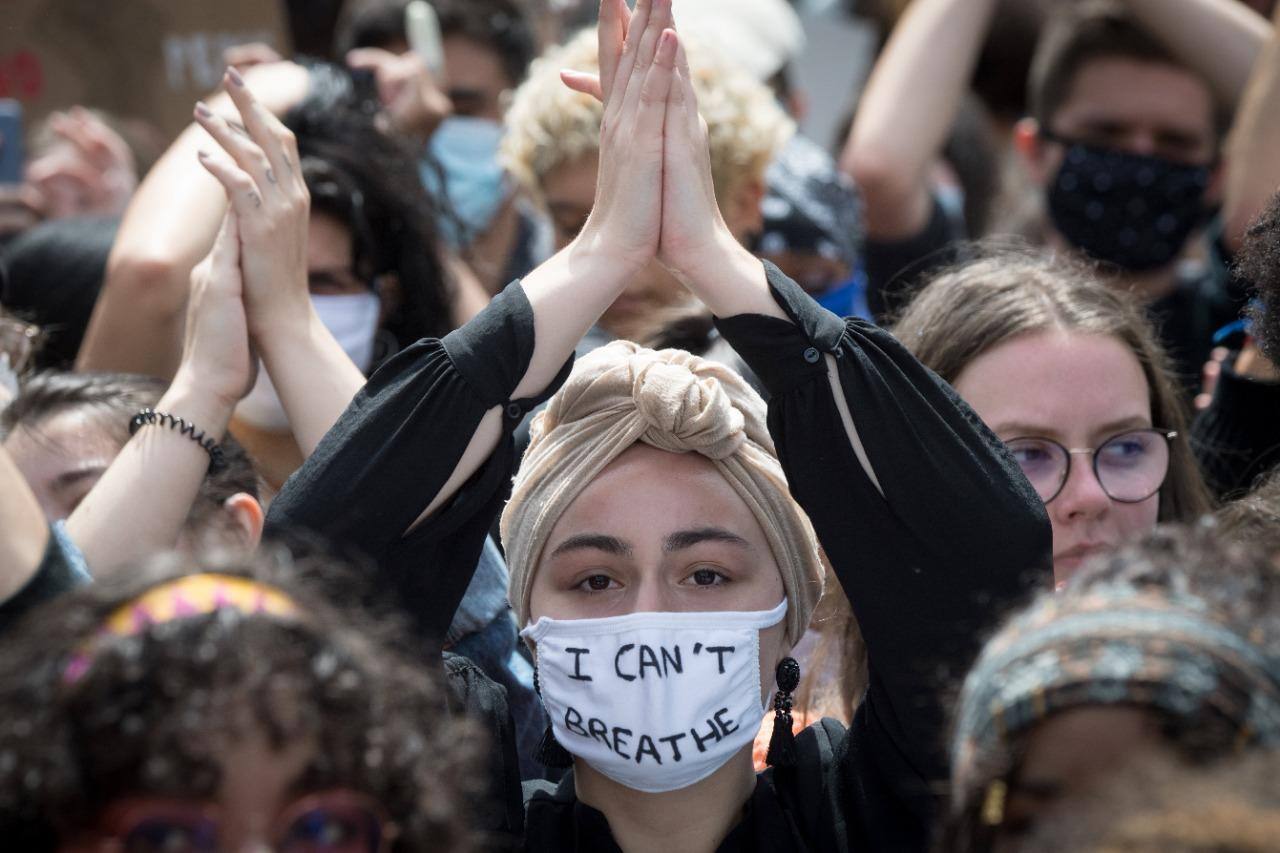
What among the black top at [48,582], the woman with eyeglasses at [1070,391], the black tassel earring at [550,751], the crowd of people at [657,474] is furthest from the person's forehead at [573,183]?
the black top at [48,582]

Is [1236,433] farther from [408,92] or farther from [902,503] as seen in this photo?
[408,92]

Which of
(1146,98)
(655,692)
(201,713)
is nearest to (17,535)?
(201,713)

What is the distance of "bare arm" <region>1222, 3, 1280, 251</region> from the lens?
3732 mm

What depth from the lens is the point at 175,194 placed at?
3.62 metres

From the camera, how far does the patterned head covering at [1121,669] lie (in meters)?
1.50

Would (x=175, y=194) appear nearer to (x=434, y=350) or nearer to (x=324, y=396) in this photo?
(x=324, y=396)

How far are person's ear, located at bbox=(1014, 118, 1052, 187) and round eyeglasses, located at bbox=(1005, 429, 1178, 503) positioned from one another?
1.76 m

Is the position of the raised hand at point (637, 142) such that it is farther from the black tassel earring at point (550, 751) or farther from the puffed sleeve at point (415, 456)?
the black tassel earring at point (550, 751)

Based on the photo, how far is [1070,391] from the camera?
3.03 m

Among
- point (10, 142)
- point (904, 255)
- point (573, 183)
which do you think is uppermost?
point (573, 183)

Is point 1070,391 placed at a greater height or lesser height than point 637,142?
lesser

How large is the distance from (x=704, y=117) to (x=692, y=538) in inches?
66.7

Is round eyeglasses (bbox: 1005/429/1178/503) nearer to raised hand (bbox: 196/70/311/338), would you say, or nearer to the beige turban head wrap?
the beige turban head wrap

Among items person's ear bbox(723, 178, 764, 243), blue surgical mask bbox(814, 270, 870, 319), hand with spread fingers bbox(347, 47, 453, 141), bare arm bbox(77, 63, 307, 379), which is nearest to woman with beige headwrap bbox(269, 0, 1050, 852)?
bare arm bbox(77, 63, 307, 379)
